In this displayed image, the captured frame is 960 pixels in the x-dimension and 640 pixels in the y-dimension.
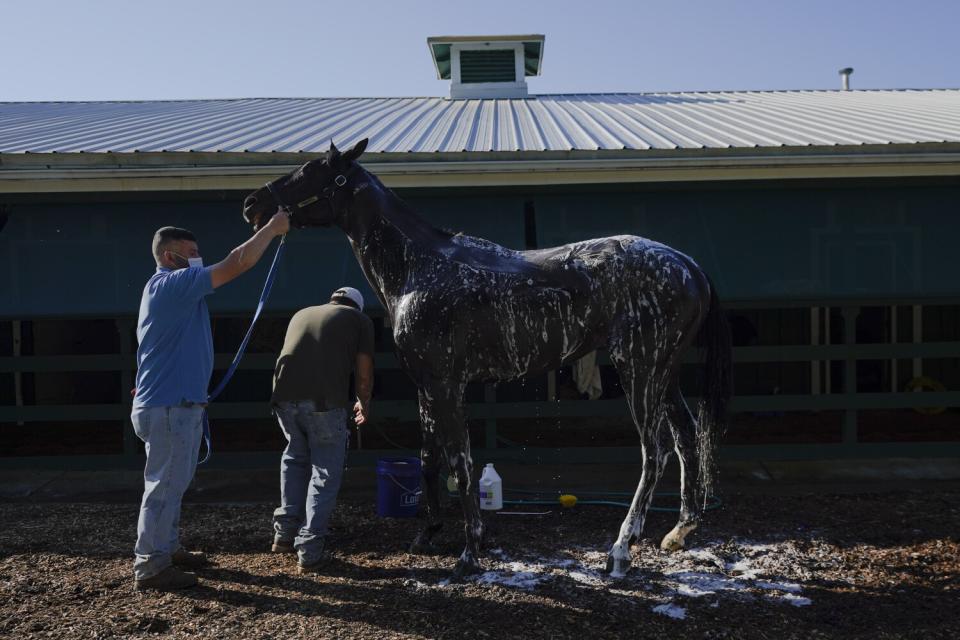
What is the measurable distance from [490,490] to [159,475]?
7.07 ft

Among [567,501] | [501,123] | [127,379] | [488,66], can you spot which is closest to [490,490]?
[567,501]

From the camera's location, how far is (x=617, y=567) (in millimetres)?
3818

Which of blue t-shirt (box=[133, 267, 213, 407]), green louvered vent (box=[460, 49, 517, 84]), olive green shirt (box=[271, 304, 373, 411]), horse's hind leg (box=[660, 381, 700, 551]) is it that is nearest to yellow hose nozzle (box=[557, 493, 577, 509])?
horse's hind leg (box=[660, 381, 700, 551])

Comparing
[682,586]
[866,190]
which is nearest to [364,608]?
[682,586]

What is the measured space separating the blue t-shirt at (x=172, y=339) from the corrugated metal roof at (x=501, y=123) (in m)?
2.47

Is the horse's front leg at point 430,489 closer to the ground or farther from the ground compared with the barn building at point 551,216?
closer to the ground

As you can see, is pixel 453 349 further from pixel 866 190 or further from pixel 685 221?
pixel 866 190

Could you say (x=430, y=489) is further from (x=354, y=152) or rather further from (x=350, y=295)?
(x=354, y=152)

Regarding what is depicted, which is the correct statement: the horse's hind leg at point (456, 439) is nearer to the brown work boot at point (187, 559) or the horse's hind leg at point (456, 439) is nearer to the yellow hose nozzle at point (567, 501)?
the yellow hose nozzle at point (567, 501)

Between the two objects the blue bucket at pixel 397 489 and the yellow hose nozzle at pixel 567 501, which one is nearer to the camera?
the blue bucket at pixel 397 489

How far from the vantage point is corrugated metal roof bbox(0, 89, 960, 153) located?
6160 millimetres

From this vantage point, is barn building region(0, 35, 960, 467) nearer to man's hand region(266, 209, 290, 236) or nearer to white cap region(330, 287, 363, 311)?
white cap region(330, 287, 363, 311)

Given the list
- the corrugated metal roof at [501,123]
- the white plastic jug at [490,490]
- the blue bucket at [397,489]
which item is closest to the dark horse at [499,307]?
the blue bucket at [397,489]

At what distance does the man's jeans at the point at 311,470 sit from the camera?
4020 mm
